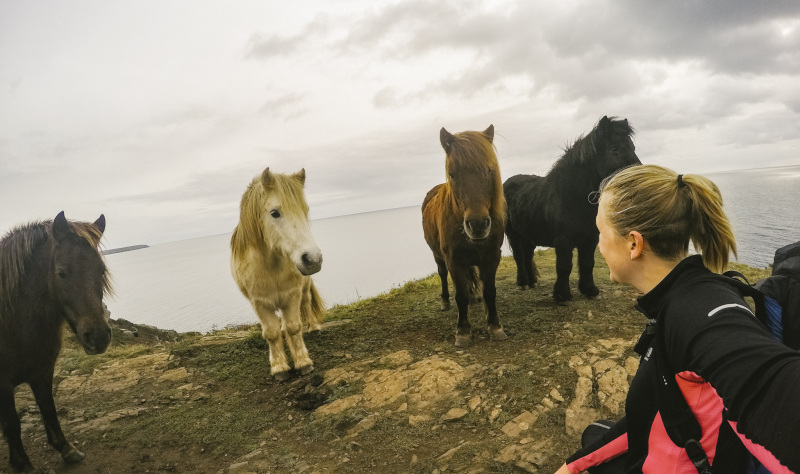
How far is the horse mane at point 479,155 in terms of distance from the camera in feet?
14.3

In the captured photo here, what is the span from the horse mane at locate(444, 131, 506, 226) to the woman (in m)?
2.62

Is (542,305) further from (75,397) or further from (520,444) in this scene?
(75,397)

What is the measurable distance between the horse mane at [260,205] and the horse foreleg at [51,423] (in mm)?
2194

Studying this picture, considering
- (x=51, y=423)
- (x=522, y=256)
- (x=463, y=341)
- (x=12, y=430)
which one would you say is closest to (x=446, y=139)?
(x=463, y=341)

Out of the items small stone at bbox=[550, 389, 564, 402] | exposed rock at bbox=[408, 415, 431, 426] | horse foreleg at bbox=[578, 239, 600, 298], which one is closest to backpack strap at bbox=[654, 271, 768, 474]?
small stone at bbox=[550, 389, 564, 402]

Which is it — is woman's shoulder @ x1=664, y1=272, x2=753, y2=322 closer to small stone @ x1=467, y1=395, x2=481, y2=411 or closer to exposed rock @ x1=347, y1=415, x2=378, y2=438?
small stone @ x1=467, y1=395, x2=481, y2=411

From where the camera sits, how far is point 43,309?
352cm

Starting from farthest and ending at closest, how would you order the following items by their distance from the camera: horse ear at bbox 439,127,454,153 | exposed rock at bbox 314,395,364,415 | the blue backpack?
horse ear at bbox 439,127,454,153 → exposed rock at bbox 314,395,364,415 → the blue backpack

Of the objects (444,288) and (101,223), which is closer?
(101,223)

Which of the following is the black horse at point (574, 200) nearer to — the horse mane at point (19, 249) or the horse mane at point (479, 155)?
the horse mane at point (479, 155)

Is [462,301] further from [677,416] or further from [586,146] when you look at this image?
[677,416]

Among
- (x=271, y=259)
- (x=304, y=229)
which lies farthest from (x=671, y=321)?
(x=271, y=259)

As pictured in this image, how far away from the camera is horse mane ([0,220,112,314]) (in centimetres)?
346

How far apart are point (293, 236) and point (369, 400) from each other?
1.89 m
